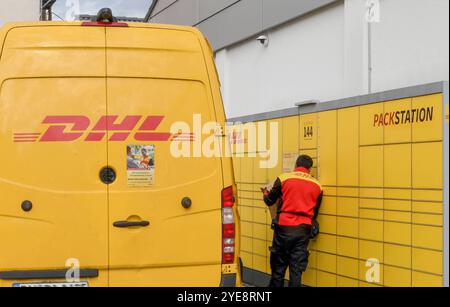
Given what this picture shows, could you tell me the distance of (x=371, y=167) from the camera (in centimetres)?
700

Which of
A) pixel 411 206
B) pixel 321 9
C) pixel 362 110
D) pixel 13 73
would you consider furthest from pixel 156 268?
pixel 321 9

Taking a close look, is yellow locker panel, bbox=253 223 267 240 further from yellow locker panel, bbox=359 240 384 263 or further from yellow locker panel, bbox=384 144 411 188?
yellow locker panel, bbox=384 144 411 188

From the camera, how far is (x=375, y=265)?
6.89 metres

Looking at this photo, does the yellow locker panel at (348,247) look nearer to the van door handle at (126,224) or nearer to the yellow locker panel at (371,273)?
the yellow locker panel at (371,273)

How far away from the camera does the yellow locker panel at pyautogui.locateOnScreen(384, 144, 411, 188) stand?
6.38 metres

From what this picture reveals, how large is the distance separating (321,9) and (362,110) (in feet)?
7.21

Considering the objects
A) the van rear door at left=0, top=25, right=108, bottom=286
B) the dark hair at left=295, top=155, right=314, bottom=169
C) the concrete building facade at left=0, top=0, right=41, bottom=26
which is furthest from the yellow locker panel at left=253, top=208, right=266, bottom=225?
the concrete building facade at left=0, top=0, right=41, bottom=26

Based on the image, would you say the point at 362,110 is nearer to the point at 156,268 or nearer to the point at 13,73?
the point at 156,268

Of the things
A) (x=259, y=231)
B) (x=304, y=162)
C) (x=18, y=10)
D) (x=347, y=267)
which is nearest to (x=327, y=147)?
(x=304, y=162)

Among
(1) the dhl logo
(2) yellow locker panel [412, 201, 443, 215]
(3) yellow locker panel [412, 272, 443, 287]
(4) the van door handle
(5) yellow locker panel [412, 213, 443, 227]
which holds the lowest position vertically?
(3) yellow locker panel [412, 272, 443, 287]

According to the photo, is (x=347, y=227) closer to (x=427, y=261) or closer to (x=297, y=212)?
(x=297, y=212)

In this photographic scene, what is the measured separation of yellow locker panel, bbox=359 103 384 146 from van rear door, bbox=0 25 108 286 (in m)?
3.07

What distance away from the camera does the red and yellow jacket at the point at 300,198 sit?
25.5ft
